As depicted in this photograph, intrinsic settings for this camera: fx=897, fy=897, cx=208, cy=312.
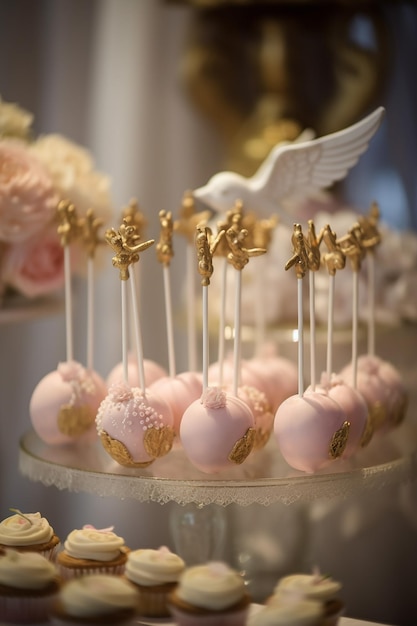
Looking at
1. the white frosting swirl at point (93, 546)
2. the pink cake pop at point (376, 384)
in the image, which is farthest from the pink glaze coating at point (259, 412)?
the white frosting swirl at point (93, 546)

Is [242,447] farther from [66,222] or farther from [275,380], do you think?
[66,222]

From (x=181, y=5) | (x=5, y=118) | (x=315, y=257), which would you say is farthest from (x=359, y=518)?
(x=181, y=5)

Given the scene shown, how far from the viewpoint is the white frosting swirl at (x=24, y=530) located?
1.08 meters

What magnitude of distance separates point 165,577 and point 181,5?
55.9 inches

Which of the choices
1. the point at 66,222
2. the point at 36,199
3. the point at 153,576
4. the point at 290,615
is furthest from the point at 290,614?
the point at 36,199

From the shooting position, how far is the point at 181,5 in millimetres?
2029

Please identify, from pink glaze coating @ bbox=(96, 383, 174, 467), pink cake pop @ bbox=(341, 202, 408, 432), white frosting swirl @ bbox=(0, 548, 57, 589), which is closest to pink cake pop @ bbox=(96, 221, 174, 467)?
pink glaze coating @ bbox=(96, 383, 174, 467)

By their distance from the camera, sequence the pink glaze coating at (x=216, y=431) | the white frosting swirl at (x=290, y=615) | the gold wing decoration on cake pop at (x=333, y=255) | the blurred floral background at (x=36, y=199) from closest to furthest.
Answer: the white frosting swirl at (x=290, y=615) → the pink glaze coating at (x=216, y=431) → the gold wing decoration on cake pop at (x=333, y=255) → the blurred floral background at (x=36, y=199)

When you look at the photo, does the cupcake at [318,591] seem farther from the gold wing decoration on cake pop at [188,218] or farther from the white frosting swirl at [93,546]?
the gold wing decoration on cake pop at [188,218]

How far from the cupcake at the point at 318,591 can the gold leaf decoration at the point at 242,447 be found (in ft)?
0.63

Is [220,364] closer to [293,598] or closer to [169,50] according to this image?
[293,598]

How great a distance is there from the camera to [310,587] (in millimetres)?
953

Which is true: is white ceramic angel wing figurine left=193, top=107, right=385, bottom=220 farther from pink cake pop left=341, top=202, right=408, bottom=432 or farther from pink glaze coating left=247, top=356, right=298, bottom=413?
pink glaze coating left=247, top=356, right=298, bottom=413

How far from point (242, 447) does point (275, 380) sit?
26 centimetres
